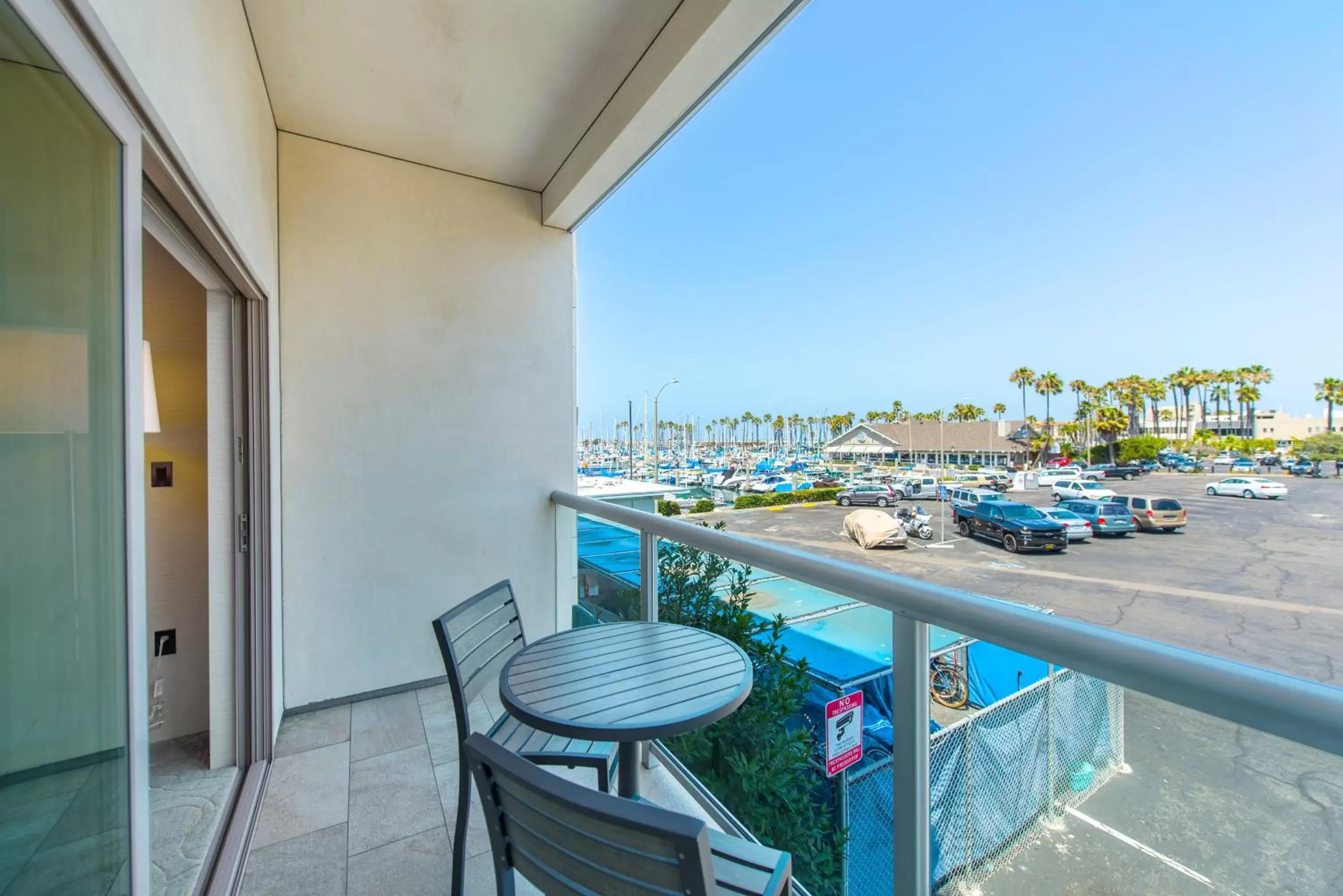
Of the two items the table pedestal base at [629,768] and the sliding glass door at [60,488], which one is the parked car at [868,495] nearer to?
the table pedestal base at [629,768]

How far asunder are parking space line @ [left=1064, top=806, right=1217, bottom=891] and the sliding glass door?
1655mm

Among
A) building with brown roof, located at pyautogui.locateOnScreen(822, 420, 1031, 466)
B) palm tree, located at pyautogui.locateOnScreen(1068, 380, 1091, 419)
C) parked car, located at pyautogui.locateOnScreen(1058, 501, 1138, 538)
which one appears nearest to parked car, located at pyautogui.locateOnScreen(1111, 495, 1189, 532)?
parked car, located at pyautogui.locateOnScreen(1058, 501, 1138, 538)

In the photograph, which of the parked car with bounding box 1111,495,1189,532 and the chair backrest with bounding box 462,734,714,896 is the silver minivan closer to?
the parked car with bounding box 1111,495,1189,532

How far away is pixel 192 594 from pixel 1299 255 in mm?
4704

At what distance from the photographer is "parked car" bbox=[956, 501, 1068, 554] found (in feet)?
8.13

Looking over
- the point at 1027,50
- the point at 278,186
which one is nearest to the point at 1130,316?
the point at 1027,50

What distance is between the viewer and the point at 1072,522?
97.7 inches

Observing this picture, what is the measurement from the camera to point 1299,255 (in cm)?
204

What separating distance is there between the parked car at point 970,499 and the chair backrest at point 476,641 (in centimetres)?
230

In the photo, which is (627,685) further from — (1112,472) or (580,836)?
(1112,472)

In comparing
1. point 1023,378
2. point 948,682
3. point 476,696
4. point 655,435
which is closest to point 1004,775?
point 948,682

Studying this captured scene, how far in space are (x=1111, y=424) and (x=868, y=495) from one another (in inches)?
54.4

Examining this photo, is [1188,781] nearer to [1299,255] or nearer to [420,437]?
[1299,255]

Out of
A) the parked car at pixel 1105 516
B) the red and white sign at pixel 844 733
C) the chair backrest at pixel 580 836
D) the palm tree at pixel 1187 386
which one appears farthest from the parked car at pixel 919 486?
the chair backrest at pixel 580 836
